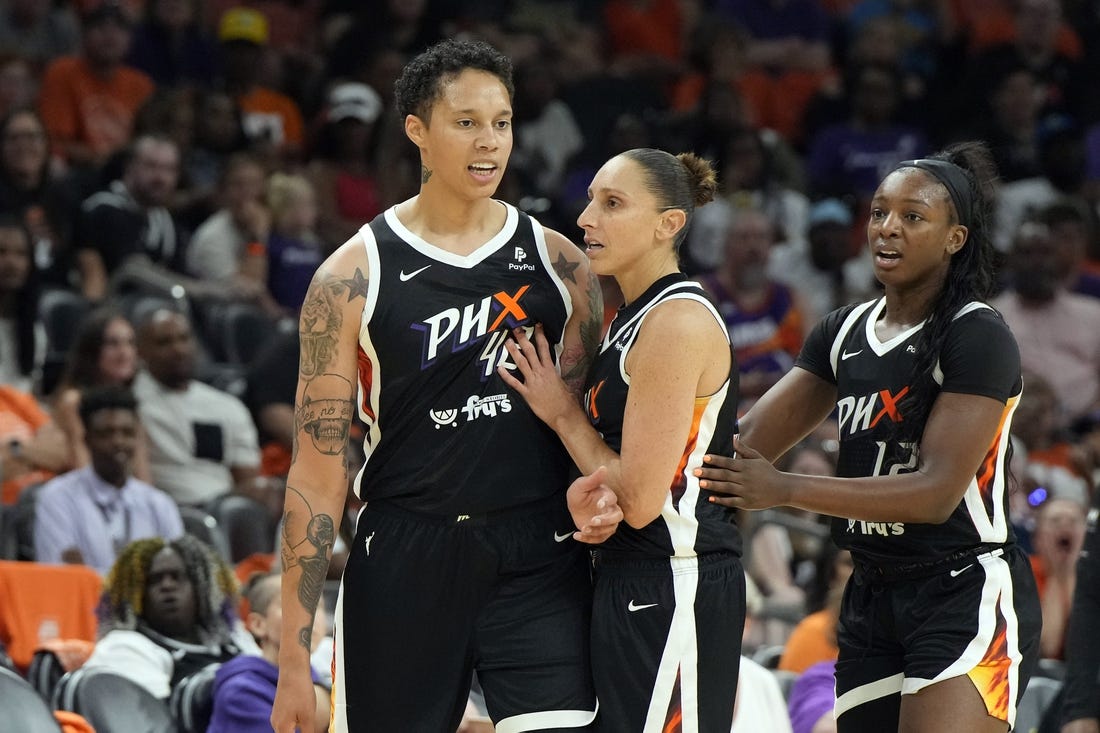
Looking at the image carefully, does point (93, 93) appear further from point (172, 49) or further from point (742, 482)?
point (742, 482)

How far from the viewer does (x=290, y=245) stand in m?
10.8

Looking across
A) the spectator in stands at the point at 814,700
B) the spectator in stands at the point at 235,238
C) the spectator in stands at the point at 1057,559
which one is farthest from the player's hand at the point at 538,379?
the spectator in stands at the point at 235,238

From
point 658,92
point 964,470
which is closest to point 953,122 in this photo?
point 658,92

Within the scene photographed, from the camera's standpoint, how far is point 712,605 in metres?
4.16

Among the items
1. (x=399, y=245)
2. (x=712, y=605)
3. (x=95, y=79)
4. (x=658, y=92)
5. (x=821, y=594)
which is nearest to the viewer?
(x=712, y=605)

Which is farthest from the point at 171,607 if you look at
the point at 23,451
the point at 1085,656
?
the point at 1085,656

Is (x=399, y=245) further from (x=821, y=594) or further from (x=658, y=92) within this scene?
(x=658, y=92)

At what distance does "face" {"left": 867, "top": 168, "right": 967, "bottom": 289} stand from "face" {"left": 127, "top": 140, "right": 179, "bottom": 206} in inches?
276

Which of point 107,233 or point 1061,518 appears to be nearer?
point 1061,518

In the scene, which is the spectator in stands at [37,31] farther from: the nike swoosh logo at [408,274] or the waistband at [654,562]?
the waistband at [654,562]

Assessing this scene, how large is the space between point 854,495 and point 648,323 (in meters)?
0.68

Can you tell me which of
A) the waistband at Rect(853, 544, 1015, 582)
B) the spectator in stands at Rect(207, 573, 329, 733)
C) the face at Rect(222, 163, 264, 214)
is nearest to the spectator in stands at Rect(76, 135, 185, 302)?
the face at Rect(222, 163, 264, 214)

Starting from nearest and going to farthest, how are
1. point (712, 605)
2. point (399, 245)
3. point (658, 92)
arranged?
point (712, 605)
point (399, 245)
point (658, 92)

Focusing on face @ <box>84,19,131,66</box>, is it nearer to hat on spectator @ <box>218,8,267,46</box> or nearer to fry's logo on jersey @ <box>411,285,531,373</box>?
hat on spectator @ <box>218,8,267,46</box>
